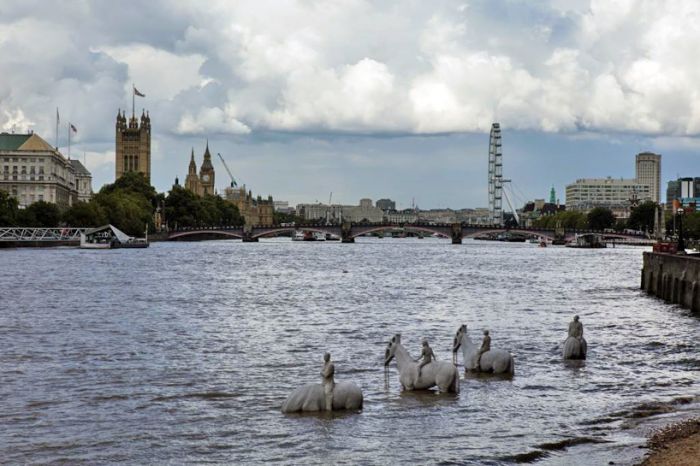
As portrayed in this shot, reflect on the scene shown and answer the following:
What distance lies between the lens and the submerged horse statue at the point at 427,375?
1133 inches

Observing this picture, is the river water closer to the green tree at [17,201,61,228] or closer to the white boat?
the white boat

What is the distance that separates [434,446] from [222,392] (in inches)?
322

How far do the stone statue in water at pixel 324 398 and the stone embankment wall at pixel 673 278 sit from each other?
33841 millimetres

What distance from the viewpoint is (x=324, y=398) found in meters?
26.3

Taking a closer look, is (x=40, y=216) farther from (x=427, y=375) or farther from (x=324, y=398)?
(x=324, y=398)

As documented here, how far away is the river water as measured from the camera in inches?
923

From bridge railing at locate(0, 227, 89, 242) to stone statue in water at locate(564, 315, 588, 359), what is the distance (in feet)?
425

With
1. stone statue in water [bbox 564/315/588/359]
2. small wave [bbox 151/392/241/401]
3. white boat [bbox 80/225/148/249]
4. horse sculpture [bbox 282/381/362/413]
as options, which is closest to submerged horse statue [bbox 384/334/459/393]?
horse sculpture [bbox 282/381/362/413]

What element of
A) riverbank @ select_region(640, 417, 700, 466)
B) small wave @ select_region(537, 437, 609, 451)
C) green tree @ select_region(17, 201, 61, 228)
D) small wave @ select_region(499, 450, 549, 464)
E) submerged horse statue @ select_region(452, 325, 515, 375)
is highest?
green tree @ select_region(17, 201, 61, 228)

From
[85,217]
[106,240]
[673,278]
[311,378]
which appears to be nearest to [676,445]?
[311,378]

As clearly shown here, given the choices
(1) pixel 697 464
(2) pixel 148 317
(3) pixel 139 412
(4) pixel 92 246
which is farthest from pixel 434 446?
(4) pixel 92 246

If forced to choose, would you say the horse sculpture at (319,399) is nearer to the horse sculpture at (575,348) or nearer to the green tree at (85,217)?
the horse sculpture at (575,348)

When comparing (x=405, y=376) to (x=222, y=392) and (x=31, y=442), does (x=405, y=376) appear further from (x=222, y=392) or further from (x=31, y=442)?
(x=31, y=442)

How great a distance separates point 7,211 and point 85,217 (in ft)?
63.0
